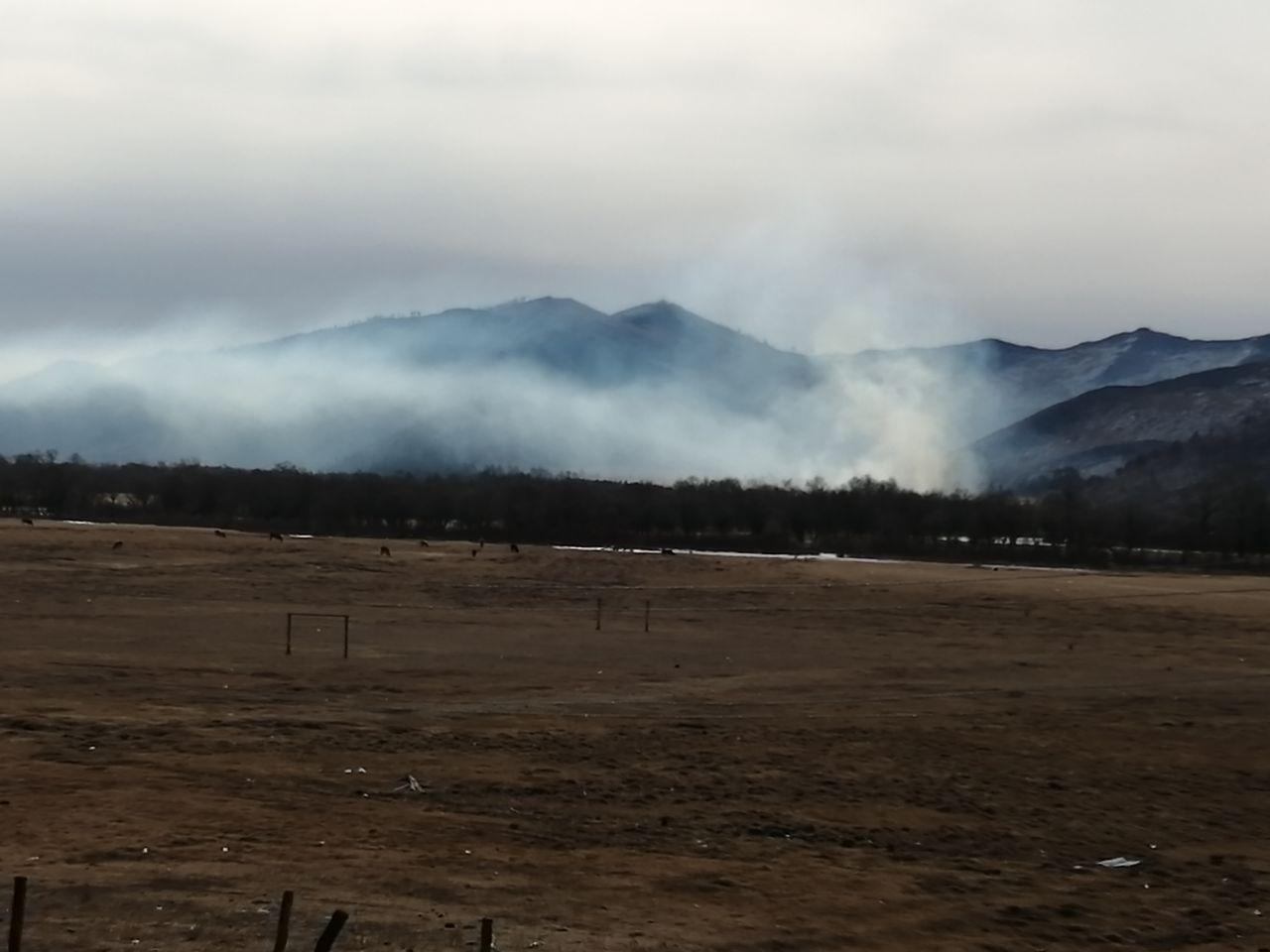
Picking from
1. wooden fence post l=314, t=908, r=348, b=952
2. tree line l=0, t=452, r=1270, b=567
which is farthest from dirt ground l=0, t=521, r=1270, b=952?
tree line l=0, t=452, r=1270, b=567

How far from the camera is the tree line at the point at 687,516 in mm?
96375

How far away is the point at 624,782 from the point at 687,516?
8718cm

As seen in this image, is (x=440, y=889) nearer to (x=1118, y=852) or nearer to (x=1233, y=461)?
(x=1118, y=852)

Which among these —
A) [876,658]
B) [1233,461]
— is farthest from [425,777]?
[1233,461]

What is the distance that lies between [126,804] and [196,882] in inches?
144

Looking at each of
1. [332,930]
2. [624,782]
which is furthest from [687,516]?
[332,930]

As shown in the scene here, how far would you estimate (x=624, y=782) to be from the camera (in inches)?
865

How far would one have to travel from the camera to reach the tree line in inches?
3794

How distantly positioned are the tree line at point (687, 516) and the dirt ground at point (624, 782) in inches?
2040

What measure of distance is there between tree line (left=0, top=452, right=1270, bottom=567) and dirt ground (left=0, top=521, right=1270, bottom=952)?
51818 millimetres

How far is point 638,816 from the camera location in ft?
66.4

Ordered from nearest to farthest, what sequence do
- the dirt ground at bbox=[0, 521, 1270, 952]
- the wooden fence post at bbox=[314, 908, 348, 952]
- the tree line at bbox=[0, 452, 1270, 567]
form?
1. the wooden fence post at bbox=[314, 908, 348, 952]
2. the dirt ground at bbox=[0, 521, 1270, 952]
3. the tree line at bbox=[0, 452, 1270, 567]

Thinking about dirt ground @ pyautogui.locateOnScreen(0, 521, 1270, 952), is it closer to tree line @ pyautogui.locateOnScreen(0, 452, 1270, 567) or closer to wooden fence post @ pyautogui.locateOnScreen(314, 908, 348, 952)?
wooden fence post @ pyautogui.locateOnScreen(314, 908, 348, 952)

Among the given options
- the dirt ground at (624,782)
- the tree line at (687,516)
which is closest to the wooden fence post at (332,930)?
the dirt ground at (624,782)
